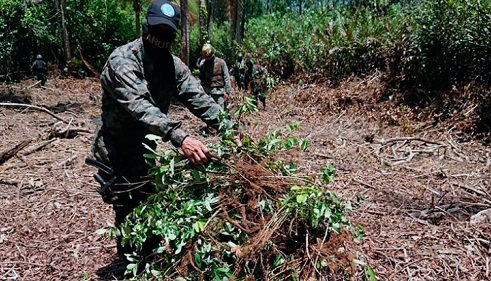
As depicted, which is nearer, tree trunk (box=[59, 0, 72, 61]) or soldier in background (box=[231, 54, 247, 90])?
soldier in background (box=[231, 54, 247, 90])

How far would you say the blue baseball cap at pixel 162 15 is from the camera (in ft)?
8.58

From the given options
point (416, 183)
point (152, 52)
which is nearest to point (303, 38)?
point (416, 183)

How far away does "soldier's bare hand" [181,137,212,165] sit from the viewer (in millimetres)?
2326

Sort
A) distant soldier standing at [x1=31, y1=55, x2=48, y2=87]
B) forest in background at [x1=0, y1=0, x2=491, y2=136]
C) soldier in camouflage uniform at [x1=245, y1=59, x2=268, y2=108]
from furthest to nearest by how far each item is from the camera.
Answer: distant soldier standing at [x1=31, y1=55, x2=48, y2=87], soldier in camouflage uniform at [x1=245, y1=59, x2=268, y2=108], forest in background at [x1=0, y1=0, x2=491, y2=136]

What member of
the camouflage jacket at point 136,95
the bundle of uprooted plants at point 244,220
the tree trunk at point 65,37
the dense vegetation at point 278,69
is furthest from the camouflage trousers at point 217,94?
the tree trunk at point 65,37

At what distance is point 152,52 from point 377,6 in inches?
465

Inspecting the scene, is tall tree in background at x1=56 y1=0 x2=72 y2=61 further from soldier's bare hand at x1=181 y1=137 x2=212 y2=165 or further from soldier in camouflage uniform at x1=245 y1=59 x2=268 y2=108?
soldier's bare hand at x1=181 y1=137 x2=212 y2=165

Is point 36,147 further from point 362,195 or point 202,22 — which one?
point 202,22

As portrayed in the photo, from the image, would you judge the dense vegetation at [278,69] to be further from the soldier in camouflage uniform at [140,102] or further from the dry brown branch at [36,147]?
the dry brown branch at [36,147]

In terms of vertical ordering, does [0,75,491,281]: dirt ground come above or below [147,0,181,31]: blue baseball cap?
below

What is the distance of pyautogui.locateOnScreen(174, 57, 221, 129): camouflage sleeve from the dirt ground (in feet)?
0.78

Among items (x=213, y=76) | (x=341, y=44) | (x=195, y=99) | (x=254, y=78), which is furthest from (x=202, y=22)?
(x=195, y=99)

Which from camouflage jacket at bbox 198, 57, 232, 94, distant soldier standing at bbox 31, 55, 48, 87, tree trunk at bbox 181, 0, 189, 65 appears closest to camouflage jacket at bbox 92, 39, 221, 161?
camouflage jacket at bbox 198, 57, 232, 94

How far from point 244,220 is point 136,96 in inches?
34.7
